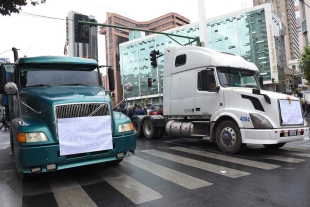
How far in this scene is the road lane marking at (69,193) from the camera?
4.01 m

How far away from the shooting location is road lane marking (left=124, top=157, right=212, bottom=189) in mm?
4739

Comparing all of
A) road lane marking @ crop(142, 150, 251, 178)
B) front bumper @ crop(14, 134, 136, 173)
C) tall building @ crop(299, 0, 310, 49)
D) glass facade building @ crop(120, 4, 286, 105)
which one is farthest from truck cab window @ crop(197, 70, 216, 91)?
glass facade building @ crop(120, 4, 286, 105)

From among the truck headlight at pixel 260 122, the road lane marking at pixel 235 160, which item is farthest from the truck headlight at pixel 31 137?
the truck headlight at pixel 260 122

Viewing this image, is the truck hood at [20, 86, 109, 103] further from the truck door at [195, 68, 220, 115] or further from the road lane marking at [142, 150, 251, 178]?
the truck door at [195, 68, 220, 115]

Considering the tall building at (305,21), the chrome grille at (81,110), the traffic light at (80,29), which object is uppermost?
the tall building at (305,21)

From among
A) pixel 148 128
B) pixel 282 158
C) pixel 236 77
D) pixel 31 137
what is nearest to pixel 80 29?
pixel 148 128

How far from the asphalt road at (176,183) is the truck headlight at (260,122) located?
2.98 feet

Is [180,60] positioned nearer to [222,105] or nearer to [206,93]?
[206,93]

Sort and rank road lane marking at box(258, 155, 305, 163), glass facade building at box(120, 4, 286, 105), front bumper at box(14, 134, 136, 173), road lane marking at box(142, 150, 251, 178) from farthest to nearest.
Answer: glass facade building at box(120, 4, 286, 105)
road lane marking at box(258, 155, 305, 163)
road lane marking at box(142, 150, 251, 178)
front bumper at box(14, 134, 136, 173)

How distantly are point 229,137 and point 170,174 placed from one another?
8.69ft

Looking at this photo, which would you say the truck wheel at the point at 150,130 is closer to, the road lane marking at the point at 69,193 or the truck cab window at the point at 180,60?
the truck cab window at the point at 180,60

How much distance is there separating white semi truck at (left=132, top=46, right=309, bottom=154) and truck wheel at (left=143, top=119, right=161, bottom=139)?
1.8 inches

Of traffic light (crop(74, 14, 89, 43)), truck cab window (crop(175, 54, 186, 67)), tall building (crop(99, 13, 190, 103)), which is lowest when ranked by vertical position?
truck cab window (crop(175, 54, 186, 67))

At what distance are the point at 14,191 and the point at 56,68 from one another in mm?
2981
